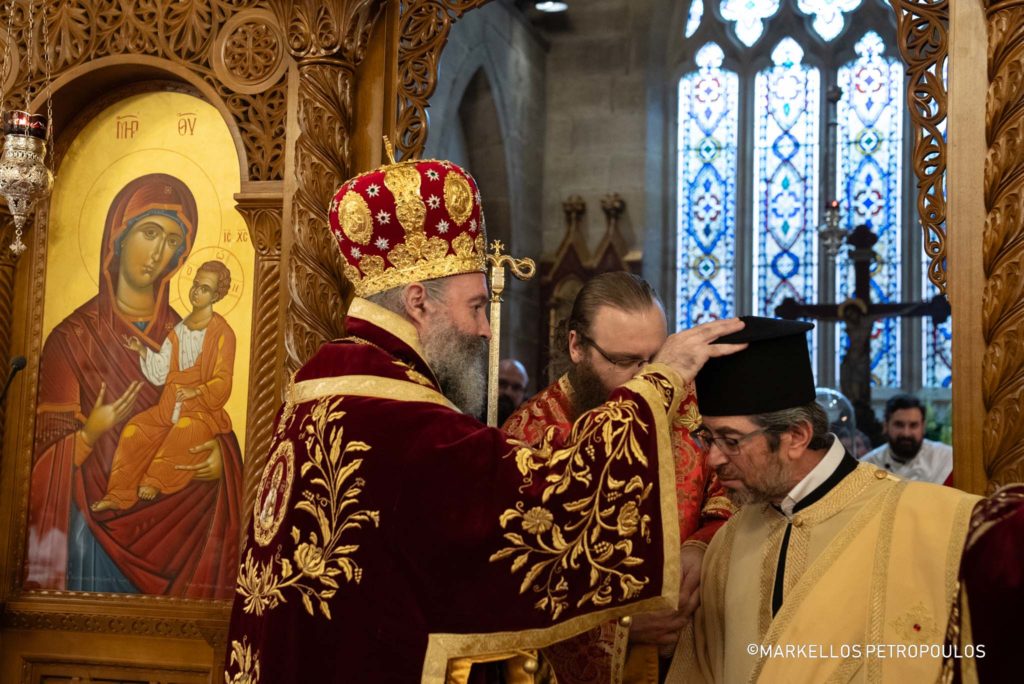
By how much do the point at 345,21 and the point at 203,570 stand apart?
2361 millimetres

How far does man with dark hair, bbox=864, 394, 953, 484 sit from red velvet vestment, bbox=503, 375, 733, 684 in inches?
190

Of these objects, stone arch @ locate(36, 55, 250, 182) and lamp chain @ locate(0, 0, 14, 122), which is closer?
stone arch @ locate(36, 55, 250, 182)

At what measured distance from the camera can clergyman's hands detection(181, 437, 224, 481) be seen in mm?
5348

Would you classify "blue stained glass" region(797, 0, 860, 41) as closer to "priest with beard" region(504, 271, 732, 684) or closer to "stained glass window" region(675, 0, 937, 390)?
"stained glass window" region(675, 0, 937, 390)

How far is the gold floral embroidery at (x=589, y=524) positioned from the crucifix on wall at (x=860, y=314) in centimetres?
965

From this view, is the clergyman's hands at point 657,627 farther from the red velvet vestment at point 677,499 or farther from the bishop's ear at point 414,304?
the bishop's ear at point 414,304

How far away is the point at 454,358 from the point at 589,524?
65cm

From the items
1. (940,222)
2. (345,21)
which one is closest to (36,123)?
(345,21)

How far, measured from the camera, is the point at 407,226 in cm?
355

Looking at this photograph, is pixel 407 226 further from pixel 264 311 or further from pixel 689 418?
pixel 264 311

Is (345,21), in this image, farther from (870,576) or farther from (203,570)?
(870,576)

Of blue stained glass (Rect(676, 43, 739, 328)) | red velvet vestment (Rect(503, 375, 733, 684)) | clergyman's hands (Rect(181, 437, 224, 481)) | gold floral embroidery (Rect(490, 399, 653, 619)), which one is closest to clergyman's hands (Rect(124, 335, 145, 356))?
clergyman's hands (Rect(181, 437, 224, 481))

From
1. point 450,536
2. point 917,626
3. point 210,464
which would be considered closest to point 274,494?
point 450,536

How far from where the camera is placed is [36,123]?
4914mm
